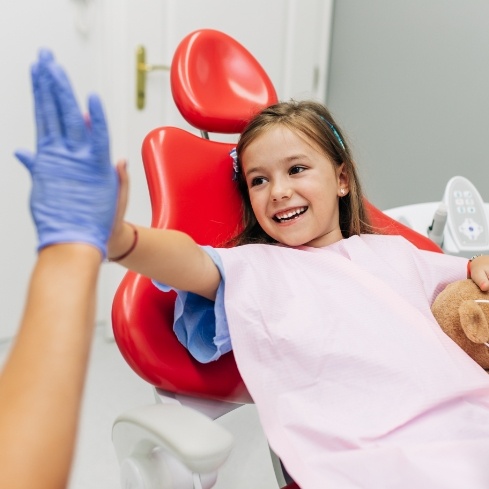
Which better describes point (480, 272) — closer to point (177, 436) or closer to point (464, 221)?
point (464, 221)

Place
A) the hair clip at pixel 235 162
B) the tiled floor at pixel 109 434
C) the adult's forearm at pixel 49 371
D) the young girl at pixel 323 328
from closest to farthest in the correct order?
the adult's forearm at pixel 49 371
the young girl at pixel 323 328
the hair clip at pixel 235 162
the tiled floor at pixel 109 434

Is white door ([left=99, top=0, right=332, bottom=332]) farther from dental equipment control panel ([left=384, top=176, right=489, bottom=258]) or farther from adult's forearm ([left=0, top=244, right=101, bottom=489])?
adult's forearm ([left=0, top=244, right=101, bottom=489])

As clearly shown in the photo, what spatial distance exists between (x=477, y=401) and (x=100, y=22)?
5.59 ft

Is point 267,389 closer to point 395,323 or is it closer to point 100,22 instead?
point 395,323

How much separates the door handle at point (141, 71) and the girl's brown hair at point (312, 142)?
1.01 meters

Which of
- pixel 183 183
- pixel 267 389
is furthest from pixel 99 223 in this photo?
pixel 183 183

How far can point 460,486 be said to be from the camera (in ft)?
2.52

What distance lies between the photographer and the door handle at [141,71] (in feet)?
6.82

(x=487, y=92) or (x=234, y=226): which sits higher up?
(x=487, y=92)

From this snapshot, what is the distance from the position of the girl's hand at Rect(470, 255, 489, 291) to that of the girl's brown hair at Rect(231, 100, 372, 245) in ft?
0.71

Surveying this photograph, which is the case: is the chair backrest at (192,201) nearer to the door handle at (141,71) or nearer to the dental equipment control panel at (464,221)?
the dental equipment control panel at (464,221)

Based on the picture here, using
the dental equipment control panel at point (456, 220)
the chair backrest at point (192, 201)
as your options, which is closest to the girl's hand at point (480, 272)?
the chair backrest at point (192, 201)

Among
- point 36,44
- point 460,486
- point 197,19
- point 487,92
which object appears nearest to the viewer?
point 460,486

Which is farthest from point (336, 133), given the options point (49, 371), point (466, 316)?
point (49, 371)
